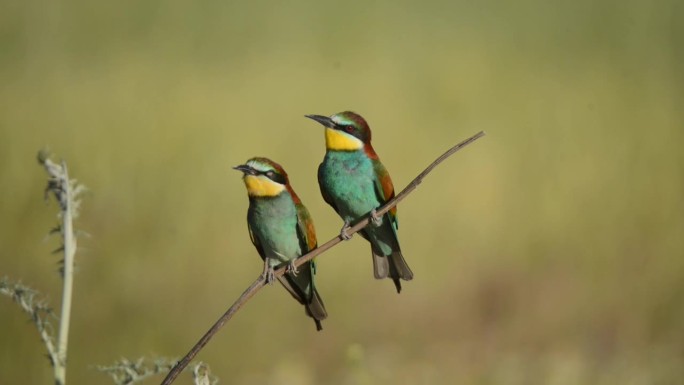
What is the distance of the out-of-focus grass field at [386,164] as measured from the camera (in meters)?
1.91

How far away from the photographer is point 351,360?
192cm

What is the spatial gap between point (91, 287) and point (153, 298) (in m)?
0.13

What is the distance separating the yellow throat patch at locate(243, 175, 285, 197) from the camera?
0.97 m

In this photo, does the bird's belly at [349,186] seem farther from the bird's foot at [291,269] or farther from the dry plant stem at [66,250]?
the dry plant stem at [66,250]

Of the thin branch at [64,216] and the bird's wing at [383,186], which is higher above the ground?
the thin branch at [64,216]

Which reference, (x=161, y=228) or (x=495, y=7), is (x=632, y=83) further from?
(x=161, y=228)

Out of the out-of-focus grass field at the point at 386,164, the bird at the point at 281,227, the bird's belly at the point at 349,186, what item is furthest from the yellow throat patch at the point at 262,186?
the out-of-focus grass field at the point at 386,164

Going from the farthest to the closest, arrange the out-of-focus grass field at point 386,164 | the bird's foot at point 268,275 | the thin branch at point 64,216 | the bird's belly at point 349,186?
the out-of-focus grass field at point 386,164 < the bird's belly at point 349,186 < the thin branch at point 64,216 < the bird's foot at point 268,275

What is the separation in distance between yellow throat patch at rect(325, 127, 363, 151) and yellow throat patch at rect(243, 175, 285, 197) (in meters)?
0.10

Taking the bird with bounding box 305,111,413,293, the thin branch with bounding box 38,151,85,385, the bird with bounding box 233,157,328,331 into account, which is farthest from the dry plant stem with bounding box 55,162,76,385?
the bird with bounding box 305,111,413,293

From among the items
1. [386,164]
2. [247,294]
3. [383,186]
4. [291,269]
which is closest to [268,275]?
[291,269]

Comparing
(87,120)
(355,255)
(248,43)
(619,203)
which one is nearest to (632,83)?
(619,203)

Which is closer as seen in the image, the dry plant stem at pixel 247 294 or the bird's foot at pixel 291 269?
the dry plant stem at pixel 247 294

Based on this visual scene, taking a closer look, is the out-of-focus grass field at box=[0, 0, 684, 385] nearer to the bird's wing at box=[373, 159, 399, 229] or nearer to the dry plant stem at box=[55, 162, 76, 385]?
the bird's wing at box=[373, 159, 399, 229]
